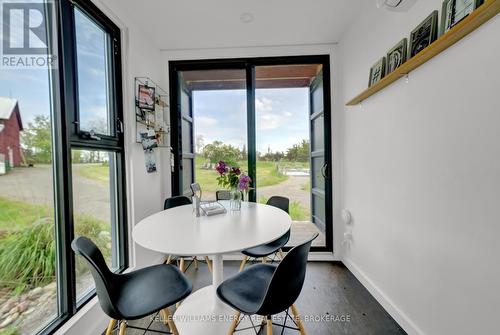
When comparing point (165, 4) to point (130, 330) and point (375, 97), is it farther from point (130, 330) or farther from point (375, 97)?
point (130, 330)

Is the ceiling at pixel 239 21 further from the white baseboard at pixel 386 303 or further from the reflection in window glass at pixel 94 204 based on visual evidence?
the white baseboard at pixel 386 303

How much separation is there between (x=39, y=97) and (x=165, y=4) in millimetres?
1383

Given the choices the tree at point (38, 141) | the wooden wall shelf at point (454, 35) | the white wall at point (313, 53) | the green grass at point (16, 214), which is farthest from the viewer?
the white wall at point (313, 53)

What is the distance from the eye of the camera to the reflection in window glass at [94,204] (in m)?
1.60

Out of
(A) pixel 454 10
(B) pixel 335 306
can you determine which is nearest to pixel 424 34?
(A) pixel 454 10

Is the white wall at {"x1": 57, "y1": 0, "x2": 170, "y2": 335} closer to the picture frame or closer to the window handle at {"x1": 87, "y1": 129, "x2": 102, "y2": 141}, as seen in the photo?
the window handle at {"x1": 87, "y1": 129, "x2": 102, "y2": 141}

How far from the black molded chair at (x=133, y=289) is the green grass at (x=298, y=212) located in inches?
69.1

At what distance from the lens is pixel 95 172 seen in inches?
70.6

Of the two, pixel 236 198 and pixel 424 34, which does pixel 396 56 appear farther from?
pixel 236 198

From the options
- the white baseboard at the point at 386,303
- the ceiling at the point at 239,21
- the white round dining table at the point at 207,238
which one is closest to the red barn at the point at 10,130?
the white round dining table at the point at 207,238

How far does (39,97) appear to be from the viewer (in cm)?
134

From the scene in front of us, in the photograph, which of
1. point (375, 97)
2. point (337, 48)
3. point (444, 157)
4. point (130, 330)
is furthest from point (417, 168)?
point (130, 330)

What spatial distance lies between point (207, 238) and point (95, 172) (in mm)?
1235

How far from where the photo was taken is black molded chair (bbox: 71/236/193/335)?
1055 millimetres
